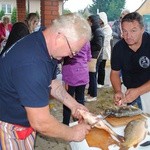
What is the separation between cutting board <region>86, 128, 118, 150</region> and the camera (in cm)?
224

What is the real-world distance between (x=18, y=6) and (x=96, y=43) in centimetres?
691

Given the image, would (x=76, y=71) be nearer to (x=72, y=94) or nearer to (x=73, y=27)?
(x=72, y=94)

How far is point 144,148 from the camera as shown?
7.11 feet

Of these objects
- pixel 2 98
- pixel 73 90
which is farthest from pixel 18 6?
pixel 2 98

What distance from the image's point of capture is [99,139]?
2.33 meters

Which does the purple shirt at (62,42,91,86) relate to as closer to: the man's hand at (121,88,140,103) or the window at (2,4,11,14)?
the man's hand at (121,88,140,103)

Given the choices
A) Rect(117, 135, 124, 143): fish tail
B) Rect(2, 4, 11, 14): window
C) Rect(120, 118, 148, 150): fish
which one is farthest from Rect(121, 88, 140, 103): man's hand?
Rect(2, 4, 11, 14): window

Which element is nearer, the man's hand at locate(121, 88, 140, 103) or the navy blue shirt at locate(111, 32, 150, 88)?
the man's hand at locate(121, 88, 140, 103)

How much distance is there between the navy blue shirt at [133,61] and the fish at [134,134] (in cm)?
101

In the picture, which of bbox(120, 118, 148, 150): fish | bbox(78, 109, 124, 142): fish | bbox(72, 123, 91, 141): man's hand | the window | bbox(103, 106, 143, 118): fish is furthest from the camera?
the window


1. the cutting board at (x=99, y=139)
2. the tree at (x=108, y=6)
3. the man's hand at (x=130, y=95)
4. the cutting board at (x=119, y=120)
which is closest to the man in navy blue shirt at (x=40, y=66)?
the cutting board at (x=99, y=139)

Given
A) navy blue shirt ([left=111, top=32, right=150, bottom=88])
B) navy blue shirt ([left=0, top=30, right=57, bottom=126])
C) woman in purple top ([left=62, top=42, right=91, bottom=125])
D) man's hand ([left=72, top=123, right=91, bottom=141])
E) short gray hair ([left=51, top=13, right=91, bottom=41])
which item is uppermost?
short gray hair ([left=51, top=13, right=91, bottom=41])

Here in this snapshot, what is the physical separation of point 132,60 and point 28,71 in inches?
72.5

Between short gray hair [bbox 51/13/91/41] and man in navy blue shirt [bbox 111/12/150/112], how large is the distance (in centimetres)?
127
